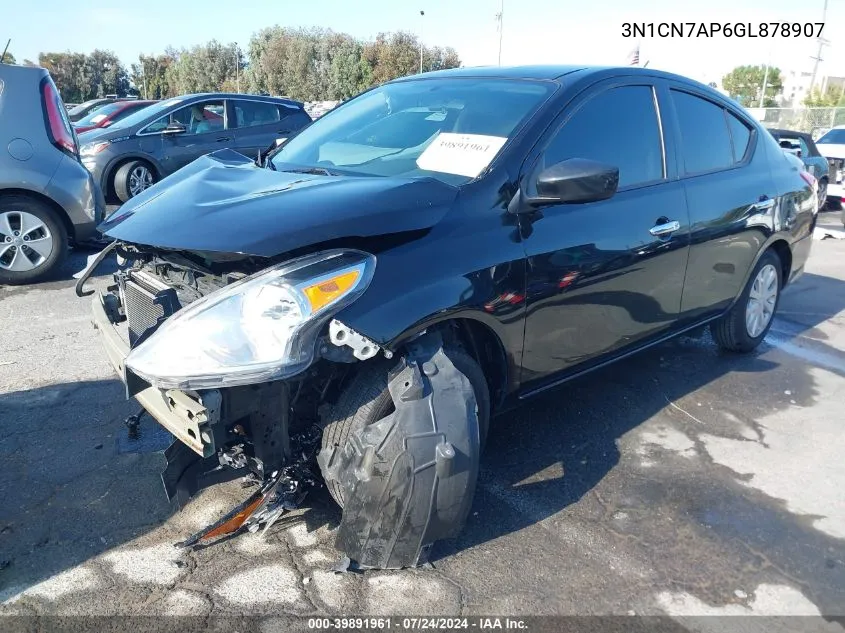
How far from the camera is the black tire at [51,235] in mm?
5961

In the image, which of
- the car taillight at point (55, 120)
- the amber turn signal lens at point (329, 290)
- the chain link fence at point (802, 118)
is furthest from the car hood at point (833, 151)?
the chain link fence at point (802, 118)

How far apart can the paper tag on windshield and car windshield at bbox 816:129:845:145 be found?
1285 centimetres

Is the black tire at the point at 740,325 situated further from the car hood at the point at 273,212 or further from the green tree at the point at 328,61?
the green tree at the point at 328,61

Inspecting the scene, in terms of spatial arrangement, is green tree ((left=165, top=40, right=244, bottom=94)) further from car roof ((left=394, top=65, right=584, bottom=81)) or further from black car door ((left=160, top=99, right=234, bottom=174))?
car roof ((left=394, top=65, right=584, bottom=81))

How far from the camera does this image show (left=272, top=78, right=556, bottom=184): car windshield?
2.94 m

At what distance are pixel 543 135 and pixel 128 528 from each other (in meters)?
2.34

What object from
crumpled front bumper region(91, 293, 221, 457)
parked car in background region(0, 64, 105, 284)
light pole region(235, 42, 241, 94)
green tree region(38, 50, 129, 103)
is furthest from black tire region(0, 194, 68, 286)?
green tree region(38, 50, 129, 103)

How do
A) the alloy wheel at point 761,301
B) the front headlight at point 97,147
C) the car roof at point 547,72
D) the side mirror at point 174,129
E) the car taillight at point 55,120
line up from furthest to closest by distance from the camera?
the side mirror at point 174,129 < the front headlight at point 97,147 < the car taillight at point 55,120 < the alloy wheel at point 761,301 < the car roof at point 547,72

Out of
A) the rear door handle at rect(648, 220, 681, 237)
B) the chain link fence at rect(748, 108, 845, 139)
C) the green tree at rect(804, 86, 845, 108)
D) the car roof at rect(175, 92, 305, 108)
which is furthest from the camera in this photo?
the green tree at rect(804, 86, 845, 108)

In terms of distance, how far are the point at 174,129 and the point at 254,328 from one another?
8773 millimetres

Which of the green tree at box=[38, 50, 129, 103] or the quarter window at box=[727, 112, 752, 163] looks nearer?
the quarter window at box=[727, 112, 752, 163]

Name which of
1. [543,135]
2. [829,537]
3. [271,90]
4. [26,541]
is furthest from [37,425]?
[271,90]

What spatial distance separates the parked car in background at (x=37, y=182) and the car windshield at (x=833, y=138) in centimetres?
1299

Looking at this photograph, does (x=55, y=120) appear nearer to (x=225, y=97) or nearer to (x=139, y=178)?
(x=139, y=178)
